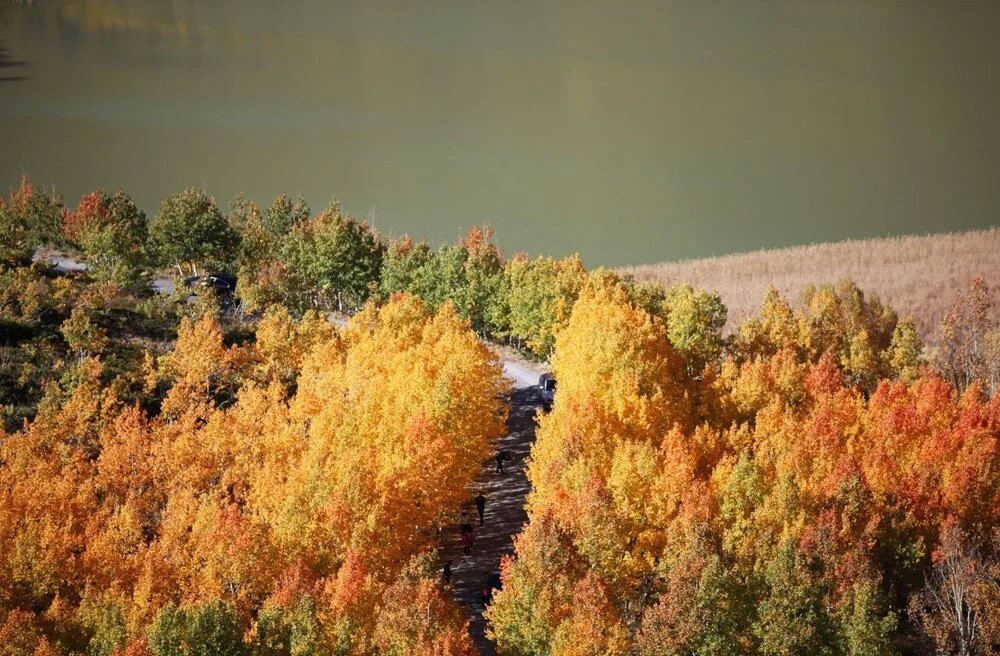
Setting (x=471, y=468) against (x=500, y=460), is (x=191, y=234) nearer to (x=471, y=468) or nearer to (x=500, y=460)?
(x=500, y=460)

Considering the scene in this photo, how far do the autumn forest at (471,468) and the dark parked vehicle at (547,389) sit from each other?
187cm

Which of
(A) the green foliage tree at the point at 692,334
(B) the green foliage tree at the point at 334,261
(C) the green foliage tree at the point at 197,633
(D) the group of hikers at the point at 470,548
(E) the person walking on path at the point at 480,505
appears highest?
(B) the green foliage tree at the point at 334,261

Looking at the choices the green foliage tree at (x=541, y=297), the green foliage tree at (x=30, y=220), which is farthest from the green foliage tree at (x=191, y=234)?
the green foliage tree at (x=541, y=297)

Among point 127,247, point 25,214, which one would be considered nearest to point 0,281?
point 127,247

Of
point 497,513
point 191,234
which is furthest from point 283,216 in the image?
point 497,513

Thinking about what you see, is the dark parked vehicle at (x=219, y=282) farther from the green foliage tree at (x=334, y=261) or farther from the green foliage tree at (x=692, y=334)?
the green foliage tree at (x=692, y=334)

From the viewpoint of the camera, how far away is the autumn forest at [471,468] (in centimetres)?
3906

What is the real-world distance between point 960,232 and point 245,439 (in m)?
71.5

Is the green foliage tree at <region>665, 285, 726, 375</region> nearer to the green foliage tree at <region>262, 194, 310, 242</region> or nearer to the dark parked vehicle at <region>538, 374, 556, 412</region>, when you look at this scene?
the dark parked vehicle at <region>538, 374, 556, 412</region>

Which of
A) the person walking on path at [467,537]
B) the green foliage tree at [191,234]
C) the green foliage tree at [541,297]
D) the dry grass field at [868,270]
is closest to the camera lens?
the person walking on path at [467,537]

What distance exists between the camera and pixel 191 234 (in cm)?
7756

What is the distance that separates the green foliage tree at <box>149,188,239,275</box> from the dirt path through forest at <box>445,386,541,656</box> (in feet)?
87.1

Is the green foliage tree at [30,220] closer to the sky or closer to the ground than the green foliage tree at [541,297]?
closer to the sky

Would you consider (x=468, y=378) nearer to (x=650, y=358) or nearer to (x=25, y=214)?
(x=650, y=358)
